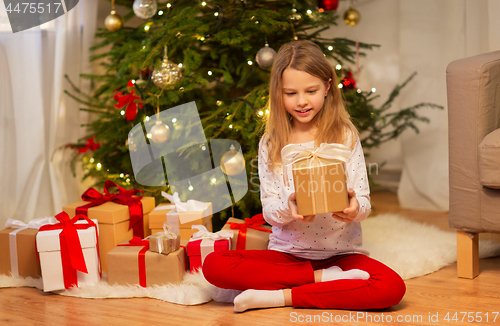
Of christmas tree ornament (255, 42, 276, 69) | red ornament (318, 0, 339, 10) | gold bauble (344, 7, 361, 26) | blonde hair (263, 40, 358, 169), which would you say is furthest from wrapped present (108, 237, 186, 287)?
gold bauble (344, 7, 361, 26)

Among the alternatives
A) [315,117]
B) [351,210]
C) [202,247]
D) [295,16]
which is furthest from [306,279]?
[295,16]

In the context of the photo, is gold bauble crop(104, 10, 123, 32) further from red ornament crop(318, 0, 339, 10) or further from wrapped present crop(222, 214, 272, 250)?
wrapped present crop(222, 214, 272, 250)

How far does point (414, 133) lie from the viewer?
272 cm

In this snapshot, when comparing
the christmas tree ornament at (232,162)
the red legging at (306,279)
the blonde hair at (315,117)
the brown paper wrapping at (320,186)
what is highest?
the blonde hair at (315,117)

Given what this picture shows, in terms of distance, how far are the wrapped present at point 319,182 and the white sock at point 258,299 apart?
269 millimetres

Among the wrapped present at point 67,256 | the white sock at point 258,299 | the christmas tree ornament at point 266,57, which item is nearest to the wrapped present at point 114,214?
the wrapped present at point 67,256

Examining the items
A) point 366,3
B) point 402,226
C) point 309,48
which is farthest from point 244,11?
point 366,3

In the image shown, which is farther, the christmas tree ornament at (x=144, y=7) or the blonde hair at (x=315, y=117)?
the christmas tree ornament at (x=144, y=7)

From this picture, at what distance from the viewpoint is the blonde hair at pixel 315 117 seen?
1.30 metres

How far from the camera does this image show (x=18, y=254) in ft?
4.90

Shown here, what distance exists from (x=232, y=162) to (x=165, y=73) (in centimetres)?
44

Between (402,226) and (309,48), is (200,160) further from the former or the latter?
(402,226)

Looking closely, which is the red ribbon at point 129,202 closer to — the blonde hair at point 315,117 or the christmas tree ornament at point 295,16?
the blonde hair at point 315,117

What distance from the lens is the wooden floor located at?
3.79 feet
